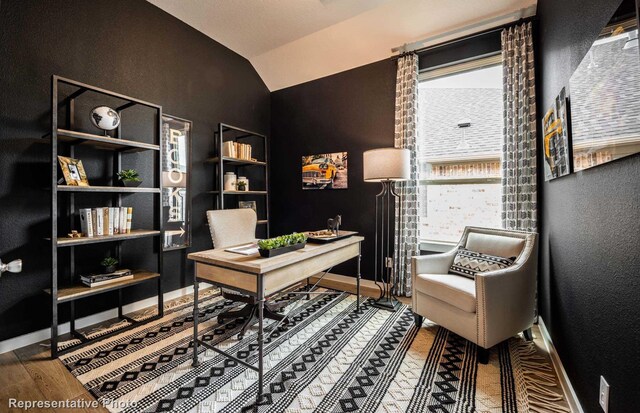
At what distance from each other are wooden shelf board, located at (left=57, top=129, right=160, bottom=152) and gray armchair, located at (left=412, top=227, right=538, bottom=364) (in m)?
2.72

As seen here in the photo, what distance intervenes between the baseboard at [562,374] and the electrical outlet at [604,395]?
365 mm

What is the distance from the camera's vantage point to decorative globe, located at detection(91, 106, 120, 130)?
236cm

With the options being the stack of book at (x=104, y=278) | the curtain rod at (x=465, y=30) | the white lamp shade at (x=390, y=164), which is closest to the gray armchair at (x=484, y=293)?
the white lamp shade at (x=390, y=164)

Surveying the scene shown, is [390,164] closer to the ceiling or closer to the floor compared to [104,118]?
closer to the floor

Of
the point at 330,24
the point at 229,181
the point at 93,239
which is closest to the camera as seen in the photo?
the point at 93,239

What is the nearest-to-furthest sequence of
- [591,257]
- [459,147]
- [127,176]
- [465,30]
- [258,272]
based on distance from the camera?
[591,257] < [258,272] < [127,176] < [465,30] < [459,147]

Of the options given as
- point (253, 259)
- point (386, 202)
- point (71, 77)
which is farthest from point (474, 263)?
point (71, 77)

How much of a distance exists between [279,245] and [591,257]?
5.46ft

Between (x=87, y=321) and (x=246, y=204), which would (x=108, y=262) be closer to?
(x=87, y=321)

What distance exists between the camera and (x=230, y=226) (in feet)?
8.86

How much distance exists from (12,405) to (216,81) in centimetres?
351

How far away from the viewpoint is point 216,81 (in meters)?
3.69

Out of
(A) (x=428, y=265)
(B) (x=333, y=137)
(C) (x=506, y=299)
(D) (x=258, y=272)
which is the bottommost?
(C) (x=506, y=299)

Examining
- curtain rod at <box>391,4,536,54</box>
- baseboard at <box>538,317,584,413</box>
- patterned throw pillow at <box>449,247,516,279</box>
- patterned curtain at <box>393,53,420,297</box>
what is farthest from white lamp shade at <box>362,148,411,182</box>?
baseboard at <box>538,317,584,413</box>
